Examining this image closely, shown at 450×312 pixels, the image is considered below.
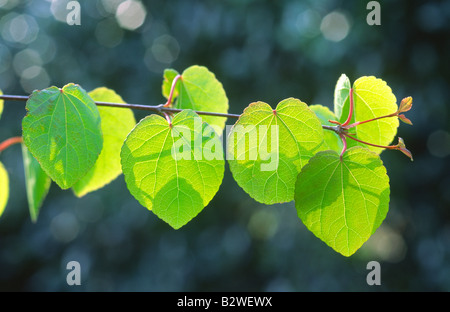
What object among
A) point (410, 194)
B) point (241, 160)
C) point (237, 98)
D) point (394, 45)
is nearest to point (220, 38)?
point (237, 98)

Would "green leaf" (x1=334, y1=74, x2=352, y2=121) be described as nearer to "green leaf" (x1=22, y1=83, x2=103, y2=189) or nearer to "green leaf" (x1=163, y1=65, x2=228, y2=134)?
"green leaf" (x1=163, y1=65, x2=228, y2=134)

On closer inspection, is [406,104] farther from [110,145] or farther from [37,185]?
[37,185]

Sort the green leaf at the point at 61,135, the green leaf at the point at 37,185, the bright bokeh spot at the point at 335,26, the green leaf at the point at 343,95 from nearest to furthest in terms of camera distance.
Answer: the green leaf at the point at 61,135 → the green leaf at the point at 343,95 → the green leaf at the point at 37,185 → the bright bokeh spot at the point at 335,26

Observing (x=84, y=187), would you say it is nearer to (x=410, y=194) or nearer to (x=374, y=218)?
(x=374, y=218)

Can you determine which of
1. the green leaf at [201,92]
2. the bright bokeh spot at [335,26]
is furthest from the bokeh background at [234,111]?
the green leaf at [201,92]

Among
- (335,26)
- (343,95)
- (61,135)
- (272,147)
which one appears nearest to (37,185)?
(61,135)

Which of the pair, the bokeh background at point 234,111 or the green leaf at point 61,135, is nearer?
the green leaf at point 61,135

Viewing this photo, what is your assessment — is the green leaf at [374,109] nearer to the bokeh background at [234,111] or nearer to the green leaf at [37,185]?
the green leaf at [37,185]
